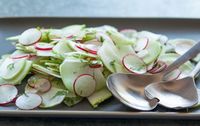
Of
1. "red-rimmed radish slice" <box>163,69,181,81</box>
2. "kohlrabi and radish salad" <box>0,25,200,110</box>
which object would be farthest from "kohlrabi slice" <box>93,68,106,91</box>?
"red-rimmed radish slice" <box>163,69,181,81</box>

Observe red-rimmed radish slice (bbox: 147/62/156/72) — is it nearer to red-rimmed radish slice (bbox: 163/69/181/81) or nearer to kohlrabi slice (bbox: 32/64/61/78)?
red-rimmed radish slice (bbox: 163/69/181/81)

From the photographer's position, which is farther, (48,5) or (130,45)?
(48,5)

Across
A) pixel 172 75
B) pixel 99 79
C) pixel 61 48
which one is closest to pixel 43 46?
pixel 61 48

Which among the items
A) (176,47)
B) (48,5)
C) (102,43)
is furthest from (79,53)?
(48,5)

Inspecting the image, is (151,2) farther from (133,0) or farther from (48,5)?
(48,5)

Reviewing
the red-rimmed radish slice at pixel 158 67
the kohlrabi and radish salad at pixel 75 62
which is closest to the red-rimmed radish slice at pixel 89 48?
the kohlrabi and radish salad at pixel 75 62

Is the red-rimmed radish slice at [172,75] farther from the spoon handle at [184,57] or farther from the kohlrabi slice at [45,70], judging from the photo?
the kohlrabi slice at [45,70]

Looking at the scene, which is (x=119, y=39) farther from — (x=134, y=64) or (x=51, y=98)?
(x=51, y=98)
